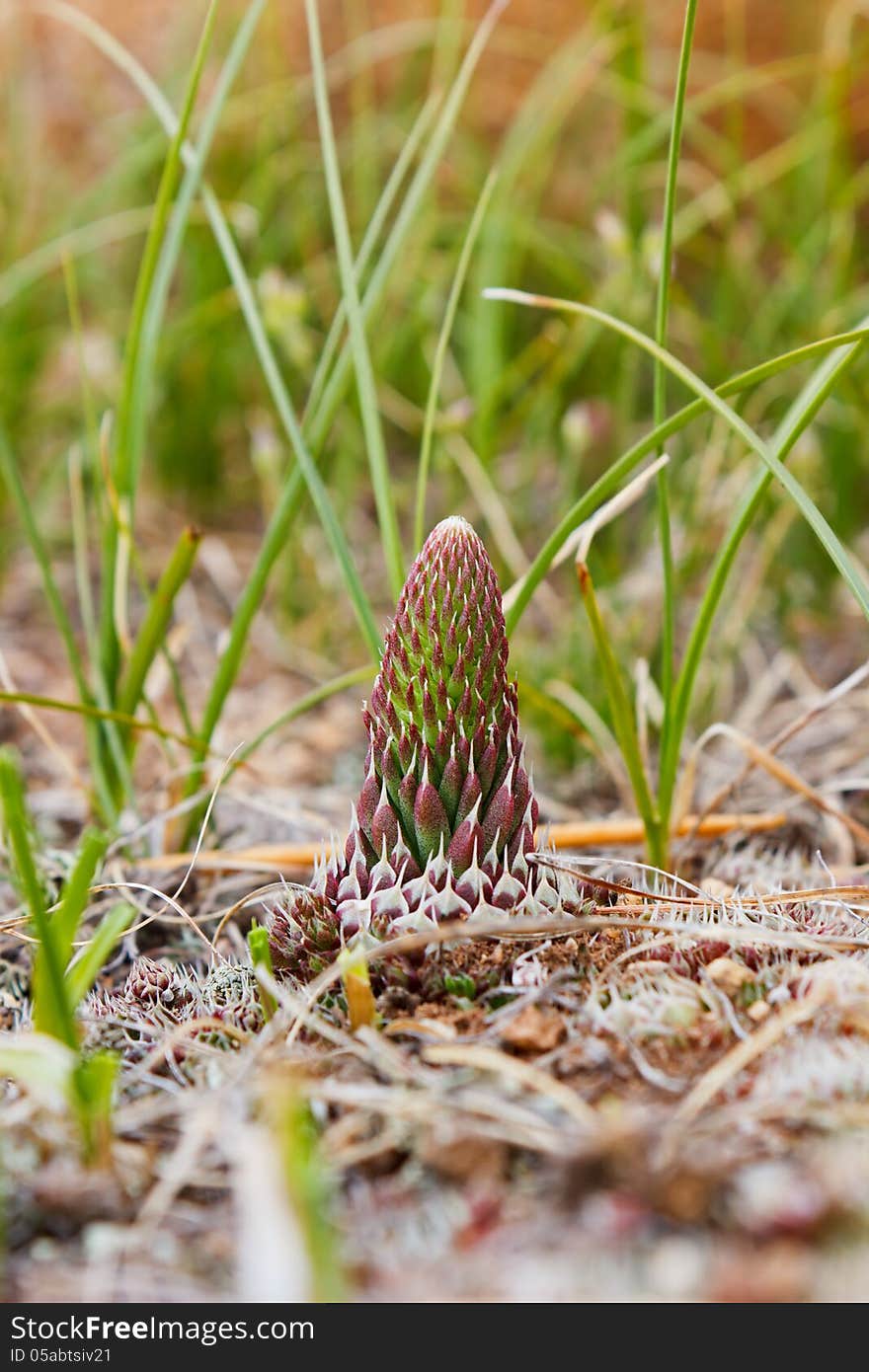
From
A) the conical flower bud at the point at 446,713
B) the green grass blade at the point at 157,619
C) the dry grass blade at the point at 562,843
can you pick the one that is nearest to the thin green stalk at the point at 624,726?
the dry grass blade at the point at 562,843

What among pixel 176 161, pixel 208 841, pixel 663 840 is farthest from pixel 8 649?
pixel 663 840

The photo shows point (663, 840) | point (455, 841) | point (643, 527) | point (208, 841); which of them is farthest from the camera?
point (643, 527)

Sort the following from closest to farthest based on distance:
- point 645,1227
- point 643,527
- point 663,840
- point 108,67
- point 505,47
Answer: point 645,1227 < point 663,840 < point 643,527 < point 505,47 < point 108,67

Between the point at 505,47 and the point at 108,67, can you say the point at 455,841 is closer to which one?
the point at 505,47

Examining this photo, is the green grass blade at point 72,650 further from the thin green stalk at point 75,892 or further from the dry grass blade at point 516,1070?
the dry grass blade at point 516,1070

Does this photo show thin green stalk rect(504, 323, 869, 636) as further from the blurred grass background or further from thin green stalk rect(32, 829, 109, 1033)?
thin green stalk rect(32, 829, 109, 1033)
